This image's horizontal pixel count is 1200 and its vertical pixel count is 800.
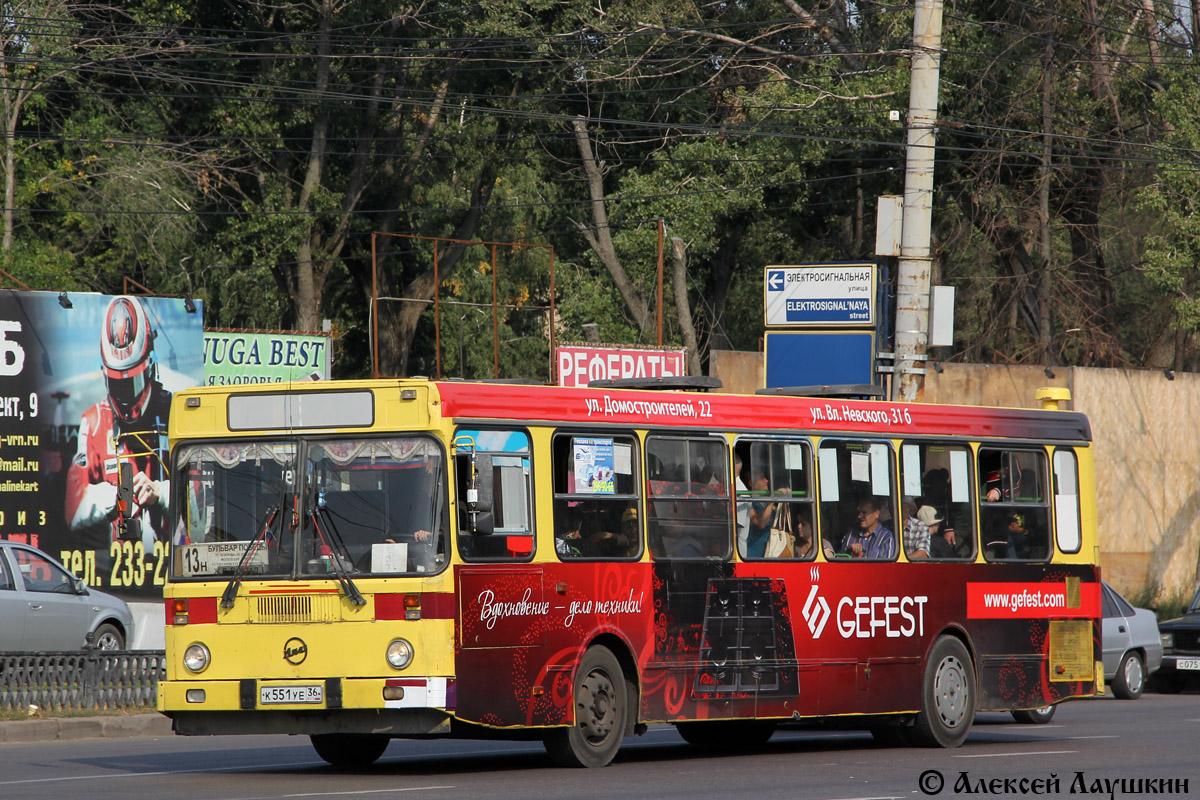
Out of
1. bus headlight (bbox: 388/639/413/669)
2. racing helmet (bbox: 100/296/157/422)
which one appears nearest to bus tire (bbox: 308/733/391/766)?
bus headlight (bbox: 388/639/413/669)

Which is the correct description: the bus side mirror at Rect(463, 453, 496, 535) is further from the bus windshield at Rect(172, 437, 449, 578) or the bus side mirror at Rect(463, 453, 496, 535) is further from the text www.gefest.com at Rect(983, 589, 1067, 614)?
the text www.gefest.com at Rect(983, 589, 1067, 614)

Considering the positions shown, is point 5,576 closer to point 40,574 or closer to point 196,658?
point 40,574

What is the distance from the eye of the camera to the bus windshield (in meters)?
11.1

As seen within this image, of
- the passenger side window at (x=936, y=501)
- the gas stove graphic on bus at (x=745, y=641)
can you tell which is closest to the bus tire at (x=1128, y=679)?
the passenger side window at (x=936, y=501)

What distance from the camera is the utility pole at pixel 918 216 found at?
19.2 metres

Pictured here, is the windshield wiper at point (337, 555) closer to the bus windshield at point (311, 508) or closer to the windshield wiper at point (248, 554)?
the bus windshield at point (311, 508)

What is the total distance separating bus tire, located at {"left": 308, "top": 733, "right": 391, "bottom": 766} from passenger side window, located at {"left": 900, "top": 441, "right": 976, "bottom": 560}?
502 cm

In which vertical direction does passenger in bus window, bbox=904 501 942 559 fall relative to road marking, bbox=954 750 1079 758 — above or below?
above

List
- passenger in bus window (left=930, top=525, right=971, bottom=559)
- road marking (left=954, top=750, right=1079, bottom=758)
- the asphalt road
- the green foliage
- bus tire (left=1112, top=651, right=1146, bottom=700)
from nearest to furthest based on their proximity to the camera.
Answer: the asphalt road
road marking (left=954, top=750, right=1079, bottom=758)
passenger in bus window (left=930, top=525, right=971, bottom=559)
bus tire (left=1112, top=651, right=1146, bottom=700)
the green foliage

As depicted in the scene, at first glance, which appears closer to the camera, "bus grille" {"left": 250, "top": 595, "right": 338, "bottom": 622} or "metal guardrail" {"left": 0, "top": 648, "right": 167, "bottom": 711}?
"bus grille" {"left": 250, "top": 595, "right": 338, "bottom": 622}

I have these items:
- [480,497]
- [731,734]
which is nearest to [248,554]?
[480,497]

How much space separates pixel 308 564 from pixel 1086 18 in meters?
27.0

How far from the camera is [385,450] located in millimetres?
11219

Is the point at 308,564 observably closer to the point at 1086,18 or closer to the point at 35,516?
the point at 35,516
